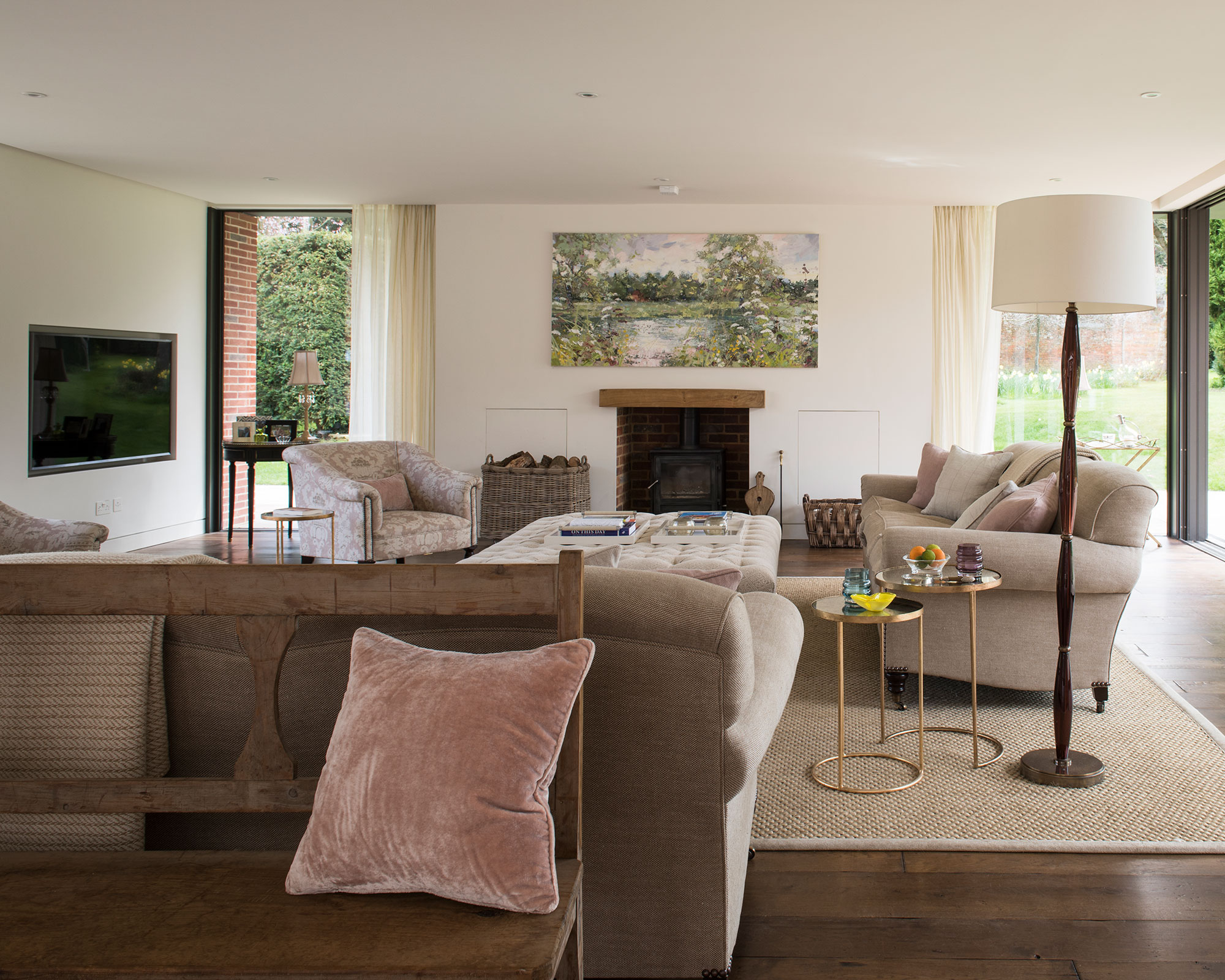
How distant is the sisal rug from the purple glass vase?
1.86 ft

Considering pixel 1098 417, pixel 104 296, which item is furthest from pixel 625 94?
pixel 1098 417

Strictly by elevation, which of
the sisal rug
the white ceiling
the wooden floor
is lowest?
the wooden floor

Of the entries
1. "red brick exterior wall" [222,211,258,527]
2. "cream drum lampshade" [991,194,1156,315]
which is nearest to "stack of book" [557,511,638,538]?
"cream drum lampshade" [991,194,1156,315]

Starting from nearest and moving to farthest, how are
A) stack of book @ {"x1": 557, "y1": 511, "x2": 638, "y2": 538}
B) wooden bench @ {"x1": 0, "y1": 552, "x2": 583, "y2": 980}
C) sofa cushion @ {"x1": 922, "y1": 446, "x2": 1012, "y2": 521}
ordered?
1. wooden bench @ {"x1": 0, "y1": 552, "x2": 583, "y2": 980}
2. stack of book @ {"x1": 557, "y1": 511, "x2": 638, "y2": 538}
3. sofa cushion @ {"x1": 922, "y1": 446, "x2": 1012, "y2": 521}

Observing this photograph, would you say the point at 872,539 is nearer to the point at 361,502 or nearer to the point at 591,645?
the point at 361,502

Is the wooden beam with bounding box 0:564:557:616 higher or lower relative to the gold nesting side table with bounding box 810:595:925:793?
higher

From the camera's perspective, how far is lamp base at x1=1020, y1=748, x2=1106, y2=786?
288cm

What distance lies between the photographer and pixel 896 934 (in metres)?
2.08

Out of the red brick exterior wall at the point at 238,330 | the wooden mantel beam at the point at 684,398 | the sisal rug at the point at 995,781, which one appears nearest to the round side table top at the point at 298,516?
the wooden mantel beam at the point at 684,398

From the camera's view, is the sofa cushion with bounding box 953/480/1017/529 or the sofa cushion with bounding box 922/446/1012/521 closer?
the sofa cushion with bounding box 953/480/1017/529

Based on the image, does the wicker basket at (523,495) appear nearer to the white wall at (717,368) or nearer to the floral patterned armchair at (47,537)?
the white wall at (717,368)

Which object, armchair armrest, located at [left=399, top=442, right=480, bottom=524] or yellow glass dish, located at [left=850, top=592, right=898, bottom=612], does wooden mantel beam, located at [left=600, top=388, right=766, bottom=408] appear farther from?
yellow glass dish, located at [left=850, top=592, right=898, bottom=612]

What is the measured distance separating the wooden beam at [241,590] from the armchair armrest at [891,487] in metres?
4.87

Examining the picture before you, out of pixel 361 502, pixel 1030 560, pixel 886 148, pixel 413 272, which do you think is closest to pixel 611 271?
pixel 413 272
